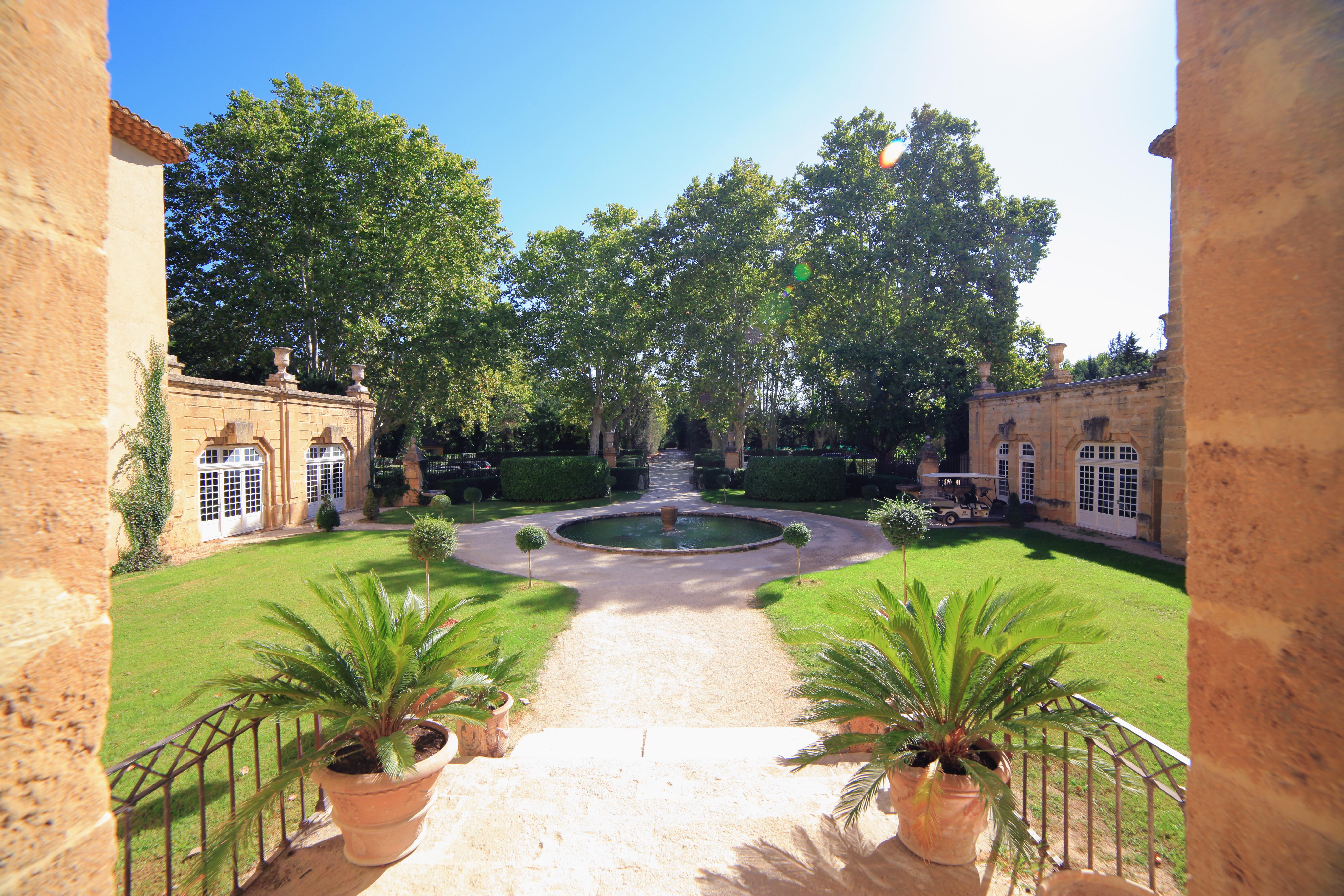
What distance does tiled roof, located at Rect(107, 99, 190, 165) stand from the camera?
42.8 feet

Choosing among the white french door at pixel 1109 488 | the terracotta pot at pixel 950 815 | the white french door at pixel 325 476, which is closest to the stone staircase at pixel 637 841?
the terracotta pot at pixel 950 815

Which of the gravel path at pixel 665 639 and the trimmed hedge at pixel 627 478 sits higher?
the trimmed hedge at pixel 627 478

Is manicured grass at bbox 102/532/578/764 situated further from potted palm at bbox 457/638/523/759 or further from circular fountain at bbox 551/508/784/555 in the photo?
circular fountain at bbox 551/508/784/555

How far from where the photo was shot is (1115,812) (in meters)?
3.84

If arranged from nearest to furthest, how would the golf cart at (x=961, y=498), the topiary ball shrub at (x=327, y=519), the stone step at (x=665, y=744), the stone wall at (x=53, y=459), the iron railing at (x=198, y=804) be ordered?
the stone wall at (x=53, y=459)
the iron railing at (x=198, y=804)
the stone step at (x=665, y=744)
the topiary ball shrub at (x=327, y=519)
the golf cart at (x=961, y=498)

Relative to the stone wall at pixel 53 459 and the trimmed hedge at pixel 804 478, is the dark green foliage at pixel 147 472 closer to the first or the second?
the stone wall at pixel 53 459

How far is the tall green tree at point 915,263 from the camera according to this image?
2491cm

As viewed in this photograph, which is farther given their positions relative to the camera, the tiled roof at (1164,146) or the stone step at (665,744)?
the tiled roof at (1164,146)

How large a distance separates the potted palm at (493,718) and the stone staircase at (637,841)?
58 centimetres

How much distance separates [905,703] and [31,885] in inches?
166

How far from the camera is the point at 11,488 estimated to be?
3.89 feet

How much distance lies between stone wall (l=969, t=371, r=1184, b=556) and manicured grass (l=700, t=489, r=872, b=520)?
5082 millimetres

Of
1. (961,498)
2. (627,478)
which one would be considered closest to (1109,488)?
(961,498)

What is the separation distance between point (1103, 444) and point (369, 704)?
66.6 feet
